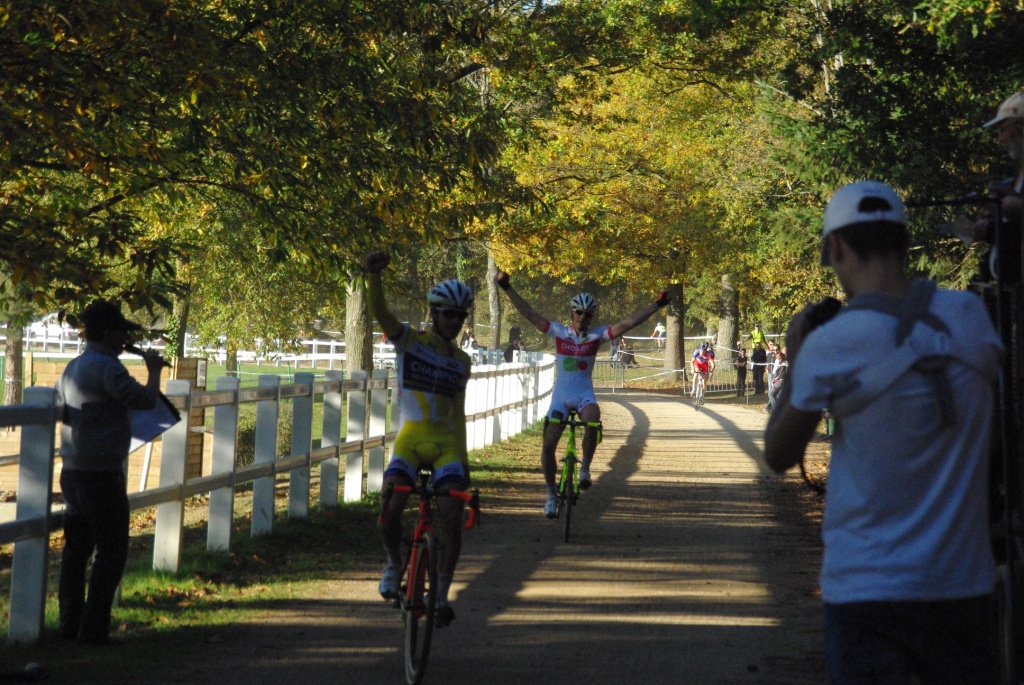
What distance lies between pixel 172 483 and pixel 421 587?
3227mm

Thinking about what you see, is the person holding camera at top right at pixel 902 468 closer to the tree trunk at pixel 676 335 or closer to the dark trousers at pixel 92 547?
the dark trousers at pixel 92 547

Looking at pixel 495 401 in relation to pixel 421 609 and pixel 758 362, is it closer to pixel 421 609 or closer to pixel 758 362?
pixel 421 609

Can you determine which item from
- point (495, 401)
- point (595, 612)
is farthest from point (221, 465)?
point (495, 401)

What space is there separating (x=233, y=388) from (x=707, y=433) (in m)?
19.3

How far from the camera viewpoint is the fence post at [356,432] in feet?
48.3

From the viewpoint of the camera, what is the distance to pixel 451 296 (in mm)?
7594

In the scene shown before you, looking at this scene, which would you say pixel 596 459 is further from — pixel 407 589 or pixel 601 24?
pixel 407 589

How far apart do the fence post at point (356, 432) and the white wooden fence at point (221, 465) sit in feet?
0.04

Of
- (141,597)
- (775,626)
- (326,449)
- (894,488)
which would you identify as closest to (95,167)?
(141,597)

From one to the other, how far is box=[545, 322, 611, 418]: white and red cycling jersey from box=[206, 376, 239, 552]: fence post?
3488 millimetres

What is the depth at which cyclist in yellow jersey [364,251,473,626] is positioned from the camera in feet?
24.4

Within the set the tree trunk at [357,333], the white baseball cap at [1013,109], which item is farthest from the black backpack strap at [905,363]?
the tree trunk at [357,333]

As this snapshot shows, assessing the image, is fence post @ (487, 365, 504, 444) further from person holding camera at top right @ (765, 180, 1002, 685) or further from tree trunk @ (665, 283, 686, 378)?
tree trunk @ (665, 283, 686, 378)

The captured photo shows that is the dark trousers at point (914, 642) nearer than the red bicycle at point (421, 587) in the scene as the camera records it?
Yes
